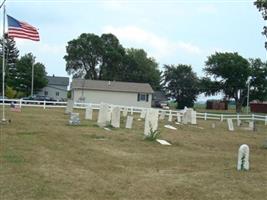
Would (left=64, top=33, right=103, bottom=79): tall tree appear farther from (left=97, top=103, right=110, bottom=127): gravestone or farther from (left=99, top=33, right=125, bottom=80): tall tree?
(left=97, top=103, right=110, bottom=127): gravestone

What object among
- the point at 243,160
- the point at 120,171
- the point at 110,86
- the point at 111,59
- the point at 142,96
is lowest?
the point at 120,171

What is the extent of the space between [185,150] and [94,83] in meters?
55.2

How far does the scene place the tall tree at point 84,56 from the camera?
104250 millimetres

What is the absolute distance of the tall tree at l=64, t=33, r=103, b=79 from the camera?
104250mm

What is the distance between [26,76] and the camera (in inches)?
3346

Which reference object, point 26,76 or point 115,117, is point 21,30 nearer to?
point 115,117

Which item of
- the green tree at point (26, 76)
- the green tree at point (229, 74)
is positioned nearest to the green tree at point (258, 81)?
the green tree at point (229, 74)

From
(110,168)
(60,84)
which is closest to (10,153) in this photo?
(110,168)

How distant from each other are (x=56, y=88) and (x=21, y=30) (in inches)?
2968

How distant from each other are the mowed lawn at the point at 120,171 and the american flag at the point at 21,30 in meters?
8.73

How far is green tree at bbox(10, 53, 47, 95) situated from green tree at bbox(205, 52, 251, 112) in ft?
97.4

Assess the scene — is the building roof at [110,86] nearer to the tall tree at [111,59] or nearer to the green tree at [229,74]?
the green tree at [229,74]

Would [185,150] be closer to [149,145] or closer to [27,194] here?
[149,145]

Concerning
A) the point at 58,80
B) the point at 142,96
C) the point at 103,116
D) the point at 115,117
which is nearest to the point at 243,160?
the point at 115,117
